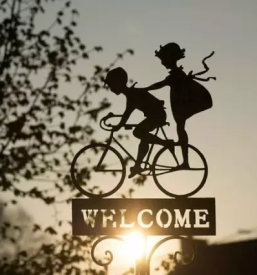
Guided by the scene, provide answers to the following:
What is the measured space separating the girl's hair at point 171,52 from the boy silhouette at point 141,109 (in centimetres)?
40

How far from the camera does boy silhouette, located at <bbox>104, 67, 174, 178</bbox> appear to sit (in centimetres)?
829

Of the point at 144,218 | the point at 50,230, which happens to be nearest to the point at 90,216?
the point at 144,218

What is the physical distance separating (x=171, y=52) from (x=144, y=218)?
1643 mm

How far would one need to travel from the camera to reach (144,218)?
26.3 ft

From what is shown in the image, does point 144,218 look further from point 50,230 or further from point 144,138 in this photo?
point 50,230

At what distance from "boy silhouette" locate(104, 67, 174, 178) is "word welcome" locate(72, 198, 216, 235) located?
443mm

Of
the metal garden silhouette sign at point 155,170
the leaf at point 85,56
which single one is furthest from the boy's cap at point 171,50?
the leaf at point 85,56

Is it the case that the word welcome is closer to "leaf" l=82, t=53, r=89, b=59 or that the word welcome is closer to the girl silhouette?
the girl silhouette

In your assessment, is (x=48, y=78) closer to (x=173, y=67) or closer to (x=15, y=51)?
(x=15, y=51)

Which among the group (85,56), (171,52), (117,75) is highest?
(85,56)

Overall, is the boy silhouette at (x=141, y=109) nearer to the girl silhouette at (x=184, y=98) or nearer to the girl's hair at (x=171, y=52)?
the girl silhouette at (x=184, y=98)

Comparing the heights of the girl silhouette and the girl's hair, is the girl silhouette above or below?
below

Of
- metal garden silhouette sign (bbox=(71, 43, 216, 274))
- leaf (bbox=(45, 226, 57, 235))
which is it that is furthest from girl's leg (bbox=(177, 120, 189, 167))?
leaf (bbox=(45, 226, 57, 235))

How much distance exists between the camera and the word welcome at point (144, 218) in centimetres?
801
